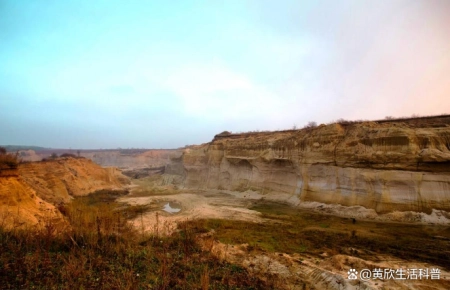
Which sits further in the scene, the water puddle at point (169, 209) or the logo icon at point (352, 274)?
the water puddle at point (169, 209)

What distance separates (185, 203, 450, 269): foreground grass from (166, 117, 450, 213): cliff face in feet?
7.31

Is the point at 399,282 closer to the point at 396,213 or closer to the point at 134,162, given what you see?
the point at 396,213

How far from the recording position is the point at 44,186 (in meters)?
25.7

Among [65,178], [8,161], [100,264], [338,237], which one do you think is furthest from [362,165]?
[65,178]

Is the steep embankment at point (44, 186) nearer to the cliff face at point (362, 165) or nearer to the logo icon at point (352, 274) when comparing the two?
the logo icon at point (352, 274)

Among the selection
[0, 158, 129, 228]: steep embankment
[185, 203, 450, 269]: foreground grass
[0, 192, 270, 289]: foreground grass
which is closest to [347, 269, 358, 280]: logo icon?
[185, 203, 450, 269]: foreground grass

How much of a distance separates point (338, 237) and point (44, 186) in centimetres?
2683

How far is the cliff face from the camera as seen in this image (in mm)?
15102

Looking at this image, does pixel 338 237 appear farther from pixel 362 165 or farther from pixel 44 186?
pixel 44 186

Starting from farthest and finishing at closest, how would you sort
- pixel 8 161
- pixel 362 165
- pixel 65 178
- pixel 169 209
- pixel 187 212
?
pixel 65 178 < pixel 169 209 < pixel 187 212 < pixel 362 165 < pixel 8 161

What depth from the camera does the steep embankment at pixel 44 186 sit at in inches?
431

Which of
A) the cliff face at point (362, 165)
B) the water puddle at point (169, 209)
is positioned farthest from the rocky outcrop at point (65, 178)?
the cliff face at point (362, 165)

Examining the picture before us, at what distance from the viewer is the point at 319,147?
68.7 feet

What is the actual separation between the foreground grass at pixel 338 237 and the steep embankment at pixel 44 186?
781cm
